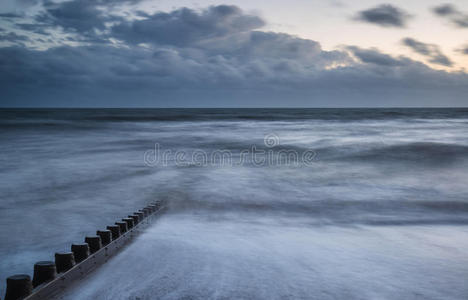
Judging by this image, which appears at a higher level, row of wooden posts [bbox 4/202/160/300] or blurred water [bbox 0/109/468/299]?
row of wooden posts [bbox 4/202/160/300]

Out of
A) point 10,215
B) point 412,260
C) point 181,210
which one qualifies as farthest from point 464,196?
point 10,215

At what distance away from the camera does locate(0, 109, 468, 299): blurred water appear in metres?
3.01

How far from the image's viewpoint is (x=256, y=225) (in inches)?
199

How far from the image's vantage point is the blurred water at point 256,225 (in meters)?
3.01

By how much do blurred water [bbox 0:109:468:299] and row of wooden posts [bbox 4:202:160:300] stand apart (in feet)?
0.70

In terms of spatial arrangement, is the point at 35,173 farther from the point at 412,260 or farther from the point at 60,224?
the point at 412,260

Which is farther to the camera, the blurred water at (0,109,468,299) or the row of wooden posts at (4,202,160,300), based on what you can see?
the blurred water at (0,109,468,299)

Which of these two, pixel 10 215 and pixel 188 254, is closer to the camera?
pixel 188 254

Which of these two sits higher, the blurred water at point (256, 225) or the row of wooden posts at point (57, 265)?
the row of wooden posts at point (57, 265)

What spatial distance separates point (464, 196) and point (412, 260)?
4.44 m

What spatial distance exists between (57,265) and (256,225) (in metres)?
3.00

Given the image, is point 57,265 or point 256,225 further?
point 256,225

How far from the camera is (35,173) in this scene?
9.14 metres

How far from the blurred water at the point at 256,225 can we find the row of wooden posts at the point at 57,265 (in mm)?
212
